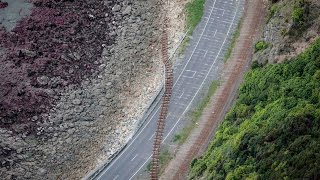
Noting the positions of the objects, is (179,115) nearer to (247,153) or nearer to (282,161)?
(247,153)

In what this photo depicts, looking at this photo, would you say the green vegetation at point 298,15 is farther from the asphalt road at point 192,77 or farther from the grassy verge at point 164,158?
the grassy verge at point 164,158

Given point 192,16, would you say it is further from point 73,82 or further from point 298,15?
point 298,15

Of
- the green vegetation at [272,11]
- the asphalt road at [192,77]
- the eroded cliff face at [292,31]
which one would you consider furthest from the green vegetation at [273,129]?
the green vegetation at [272,11]

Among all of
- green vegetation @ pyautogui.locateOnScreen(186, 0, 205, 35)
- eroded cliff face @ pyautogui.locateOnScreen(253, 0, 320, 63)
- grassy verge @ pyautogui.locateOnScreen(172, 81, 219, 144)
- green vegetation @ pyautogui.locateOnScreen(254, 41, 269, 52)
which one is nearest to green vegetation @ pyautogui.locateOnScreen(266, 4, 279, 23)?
eroded cliff face @ pyautogui.locateOnScreen(253, 0, 320, 63)

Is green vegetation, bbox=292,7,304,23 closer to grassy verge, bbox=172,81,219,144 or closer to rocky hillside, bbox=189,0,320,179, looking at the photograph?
rocky hillside, bbox=189,0,320,179

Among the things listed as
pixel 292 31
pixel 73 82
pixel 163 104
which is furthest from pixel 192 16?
pixel 292 31

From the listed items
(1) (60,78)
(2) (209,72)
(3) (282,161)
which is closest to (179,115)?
(2) (209,72)
